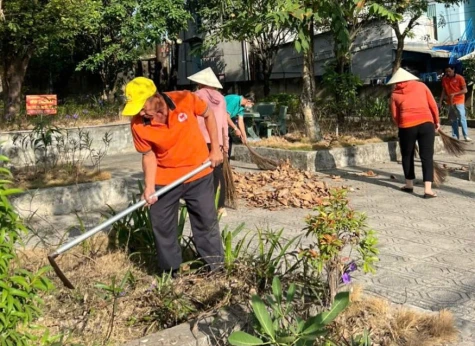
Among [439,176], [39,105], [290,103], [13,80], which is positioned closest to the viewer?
[439,176]

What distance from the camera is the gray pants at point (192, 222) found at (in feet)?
13.8

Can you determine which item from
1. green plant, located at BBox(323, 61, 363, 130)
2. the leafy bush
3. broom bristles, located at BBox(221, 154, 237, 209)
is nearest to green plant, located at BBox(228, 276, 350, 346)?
broom bristles, located at BBox(221, 154, 237, 209)

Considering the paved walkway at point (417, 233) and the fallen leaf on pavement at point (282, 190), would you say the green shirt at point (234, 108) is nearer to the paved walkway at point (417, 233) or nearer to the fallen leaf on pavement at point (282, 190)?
the fallen leaf on pavement at point (282, 190)

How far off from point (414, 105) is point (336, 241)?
15.9 ft

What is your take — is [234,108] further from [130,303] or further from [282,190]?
[130,303]

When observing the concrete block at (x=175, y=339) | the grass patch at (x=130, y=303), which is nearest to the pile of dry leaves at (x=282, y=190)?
the grass patch at (x=130, y=303)

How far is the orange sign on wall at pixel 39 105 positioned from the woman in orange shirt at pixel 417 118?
26.7ft

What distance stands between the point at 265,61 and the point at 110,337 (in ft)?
71.5

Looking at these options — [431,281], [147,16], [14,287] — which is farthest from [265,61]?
[14,287]

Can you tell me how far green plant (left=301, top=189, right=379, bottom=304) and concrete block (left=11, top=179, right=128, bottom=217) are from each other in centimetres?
448

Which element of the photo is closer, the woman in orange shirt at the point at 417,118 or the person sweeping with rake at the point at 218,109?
the person sweeping with rake at the point at 218,109

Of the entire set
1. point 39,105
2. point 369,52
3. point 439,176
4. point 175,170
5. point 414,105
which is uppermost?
point 369,52

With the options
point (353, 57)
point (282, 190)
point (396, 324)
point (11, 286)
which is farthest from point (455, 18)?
point (11, 286)

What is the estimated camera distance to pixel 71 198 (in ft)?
25.3
